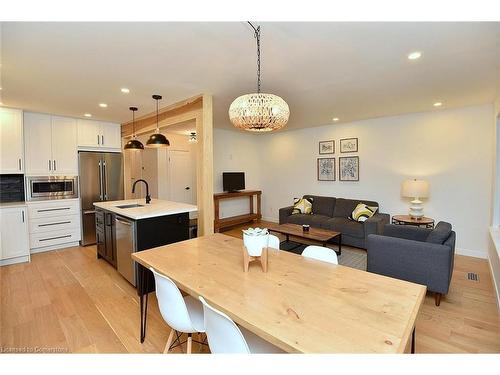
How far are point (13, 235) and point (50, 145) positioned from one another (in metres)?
1.56

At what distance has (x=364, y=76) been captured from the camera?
2.65 metres

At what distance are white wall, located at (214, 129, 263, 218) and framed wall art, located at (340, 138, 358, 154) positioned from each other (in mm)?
2370

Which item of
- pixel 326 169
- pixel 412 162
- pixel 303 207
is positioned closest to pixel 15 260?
pixel 303 207

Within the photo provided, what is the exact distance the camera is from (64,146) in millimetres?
4348

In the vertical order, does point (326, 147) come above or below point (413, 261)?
above

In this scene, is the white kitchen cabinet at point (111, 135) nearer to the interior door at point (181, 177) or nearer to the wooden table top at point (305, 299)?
the interior door at point (181, 177)

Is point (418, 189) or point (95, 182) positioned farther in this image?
point (95, 182)

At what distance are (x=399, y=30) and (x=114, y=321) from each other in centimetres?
336

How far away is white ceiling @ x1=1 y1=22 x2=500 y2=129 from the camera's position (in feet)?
5.83

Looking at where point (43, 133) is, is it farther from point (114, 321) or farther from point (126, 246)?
point (114, 321)

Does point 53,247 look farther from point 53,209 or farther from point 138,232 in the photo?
point 138,232

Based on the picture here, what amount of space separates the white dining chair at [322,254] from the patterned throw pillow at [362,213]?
2936 millimetres

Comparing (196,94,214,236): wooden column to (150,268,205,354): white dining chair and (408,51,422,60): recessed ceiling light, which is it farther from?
(408,51,422,60): recessed ceiling light

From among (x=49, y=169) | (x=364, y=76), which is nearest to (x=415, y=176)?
(x=364, y=76)
